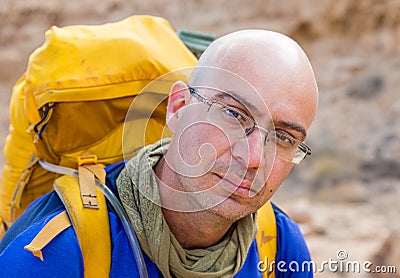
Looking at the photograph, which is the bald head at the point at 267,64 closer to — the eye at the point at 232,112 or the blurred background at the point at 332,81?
the eye at the point at 232,112

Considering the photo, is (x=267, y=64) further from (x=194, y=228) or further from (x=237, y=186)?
(x=194, y=228)

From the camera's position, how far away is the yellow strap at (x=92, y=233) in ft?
4.08

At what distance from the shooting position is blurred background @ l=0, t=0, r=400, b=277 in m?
5.30

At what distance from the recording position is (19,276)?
46.9 inches

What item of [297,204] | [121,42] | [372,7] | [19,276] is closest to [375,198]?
[297,204]

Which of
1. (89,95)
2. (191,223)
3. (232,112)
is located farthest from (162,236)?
(89,95)

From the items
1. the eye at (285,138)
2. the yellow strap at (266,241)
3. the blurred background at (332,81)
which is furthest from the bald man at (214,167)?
the blurred background at (332,81)

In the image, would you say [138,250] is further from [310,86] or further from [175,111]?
[310,86]

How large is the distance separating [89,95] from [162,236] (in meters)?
0.39

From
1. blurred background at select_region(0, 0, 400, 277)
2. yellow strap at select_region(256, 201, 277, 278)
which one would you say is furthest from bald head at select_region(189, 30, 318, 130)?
blurred background at select_region(0, 0, 400, 277)

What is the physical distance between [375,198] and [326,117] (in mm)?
1554

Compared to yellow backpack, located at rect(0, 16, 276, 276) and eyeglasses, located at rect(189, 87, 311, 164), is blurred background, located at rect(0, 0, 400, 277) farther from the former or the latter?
eyeglasses, located at rect(189, 87, 311, 164)

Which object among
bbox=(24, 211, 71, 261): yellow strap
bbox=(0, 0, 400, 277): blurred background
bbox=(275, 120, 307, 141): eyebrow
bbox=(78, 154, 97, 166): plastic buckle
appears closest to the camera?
bbox=(24, 211, 71, 261): yellow strap

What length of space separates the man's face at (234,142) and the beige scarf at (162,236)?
0.08m
